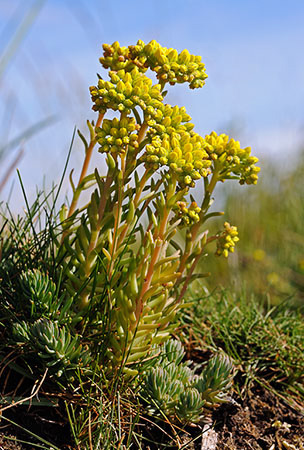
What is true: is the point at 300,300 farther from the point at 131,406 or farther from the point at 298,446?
the point at 131,406

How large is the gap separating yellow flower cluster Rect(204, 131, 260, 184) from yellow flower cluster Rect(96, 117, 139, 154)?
0.29m

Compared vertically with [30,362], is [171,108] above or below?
above

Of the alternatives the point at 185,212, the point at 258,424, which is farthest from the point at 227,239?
the point at 258,424

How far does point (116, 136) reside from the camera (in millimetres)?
1459

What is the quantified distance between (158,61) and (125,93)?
173mm

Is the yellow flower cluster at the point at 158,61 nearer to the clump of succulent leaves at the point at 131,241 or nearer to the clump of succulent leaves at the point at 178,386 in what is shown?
the clump of succulent leaves at the point at 131,241

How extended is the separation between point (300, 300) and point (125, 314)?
2960mm

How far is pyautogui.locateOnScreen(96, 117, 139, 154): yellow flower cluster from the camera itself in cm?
145

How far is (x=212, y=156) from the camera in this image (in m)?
1.64

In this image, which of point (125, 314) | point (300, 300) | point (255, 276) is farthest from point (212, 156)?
point (255, 276)

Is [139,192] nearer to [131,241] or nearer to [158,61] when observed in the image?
[131,241]

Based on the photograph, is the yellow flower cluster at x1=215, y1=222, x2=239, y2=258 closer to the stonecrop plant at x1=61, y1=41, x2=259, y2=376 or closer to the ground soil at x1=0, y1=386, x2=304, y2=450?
the stonecrop plant at x1=61, y1=41, x2=259, y2=376

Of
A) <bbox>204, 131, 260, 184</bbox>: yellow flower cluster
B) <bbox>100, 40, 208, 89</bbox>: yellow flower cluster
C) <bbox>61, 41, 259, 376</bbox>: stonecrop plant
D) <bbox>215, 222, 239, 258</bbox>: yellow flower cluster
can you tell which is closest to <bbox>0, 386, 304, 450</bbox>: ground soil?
<bbox>61, 41, 259, 376</bbox>: stonecrop plant

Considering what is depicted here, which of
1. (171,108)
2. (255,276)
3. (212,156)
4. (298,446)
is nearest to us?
(171,108)
